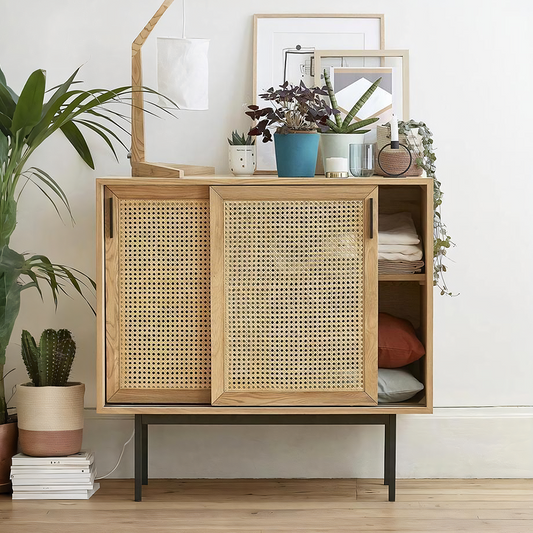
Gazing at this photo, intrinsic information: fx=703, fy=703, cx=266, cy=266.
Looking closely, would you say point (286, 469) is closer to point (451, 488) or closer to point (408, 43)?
point (451, 488)

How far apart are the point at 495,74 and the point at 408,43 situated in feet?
1.16

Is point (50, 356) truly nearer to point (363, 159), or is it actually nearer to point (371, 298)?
point (371, 298)

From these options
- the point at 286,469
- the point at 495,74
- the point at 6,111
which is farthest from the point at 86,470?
the point at 495,74

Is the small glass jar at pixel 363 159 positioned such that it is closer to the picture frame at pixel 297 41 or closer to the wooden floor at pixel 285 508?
the picture frame at pixel 297 41

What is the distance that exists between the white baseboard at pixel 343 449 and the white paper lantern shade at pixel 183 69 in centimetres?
125

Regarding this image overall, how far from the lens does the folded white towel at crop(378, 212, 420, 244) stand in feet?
7.73

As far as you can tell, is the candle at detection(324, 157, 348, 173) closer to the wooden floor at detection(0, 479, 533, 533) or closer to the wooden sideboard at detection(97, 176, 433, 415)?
the wooden sideboard at detection(97, 176, 433, 415)

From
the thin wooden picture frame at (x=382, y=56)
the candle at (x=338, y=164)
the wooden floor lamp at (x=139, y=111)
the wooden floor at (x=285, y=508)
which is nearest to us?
the wooden floor at (x=285, y=508)

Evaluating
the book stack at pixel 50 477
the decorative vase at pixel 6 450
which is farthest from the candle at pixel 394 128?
the decorative vase at pixel 6 450

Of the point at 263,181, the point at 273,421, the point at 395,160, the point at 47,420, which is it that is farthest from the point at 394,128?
the point at 47,420

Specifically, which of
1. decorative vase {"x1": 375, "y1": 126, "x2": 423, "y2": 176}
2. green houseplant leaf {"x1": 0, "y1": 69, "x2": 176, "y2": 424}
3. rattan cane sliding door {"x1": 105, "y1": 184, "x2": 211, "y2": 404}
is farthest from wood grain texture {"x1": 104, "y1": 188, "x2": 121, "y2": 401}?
decorative vase {"x1": 375, "y1": 126, "x2": 423, "y2": 176}

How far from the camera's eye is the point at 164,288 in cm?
231

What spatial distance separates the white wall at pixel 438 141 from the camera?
8.84ft

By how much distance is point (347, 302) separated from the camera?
7.52 ft
